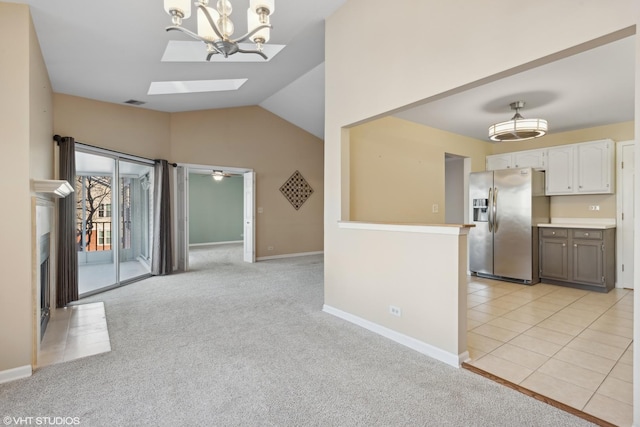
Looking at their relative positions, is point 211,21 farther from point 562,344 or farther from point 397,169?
point 562,344

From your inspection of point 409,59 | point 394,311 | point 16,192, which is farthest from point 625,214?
point 16,192

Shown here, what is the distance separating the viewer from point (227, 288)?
4.81m

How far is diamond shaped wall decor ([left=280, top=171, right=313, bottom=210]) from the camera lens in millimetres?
7801

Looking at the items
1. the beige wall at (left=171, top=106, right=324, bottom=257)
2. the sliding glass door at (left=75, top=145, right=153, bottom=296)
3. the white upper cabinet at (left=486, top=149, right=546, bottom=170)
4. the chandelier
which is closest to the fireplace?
the sliding glass door at (left=75, top=145, right=153, bottom=296)

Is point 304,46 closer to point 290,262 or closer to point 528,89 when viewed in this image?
point 528,89

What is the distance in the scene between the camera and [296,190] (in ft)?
26.1

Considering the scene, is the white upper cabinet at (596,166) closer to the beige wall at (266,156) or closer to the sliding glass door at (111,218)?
the beige wall at (266,156)

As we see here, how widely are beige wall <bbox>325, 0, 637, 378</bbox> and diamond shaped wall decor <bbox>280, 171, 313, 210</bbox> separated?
13.6 ft

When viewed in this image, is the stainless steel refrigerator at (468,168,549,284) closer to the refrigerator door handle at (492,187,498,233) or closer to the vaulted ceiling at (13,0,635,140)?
the refrigerator door handle at (492,187,498,233)

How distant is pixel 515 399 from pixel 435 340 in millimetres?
679

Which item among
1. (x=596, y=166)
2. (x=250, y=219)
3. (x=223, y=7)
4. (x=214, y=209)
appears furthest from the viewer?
(x=214, y=209)

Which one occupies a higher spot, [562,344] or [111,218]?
[111,218]

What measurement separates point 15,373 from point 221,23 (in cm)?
287

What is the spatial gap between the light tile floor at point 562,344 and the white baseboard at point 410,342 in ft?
0.49
